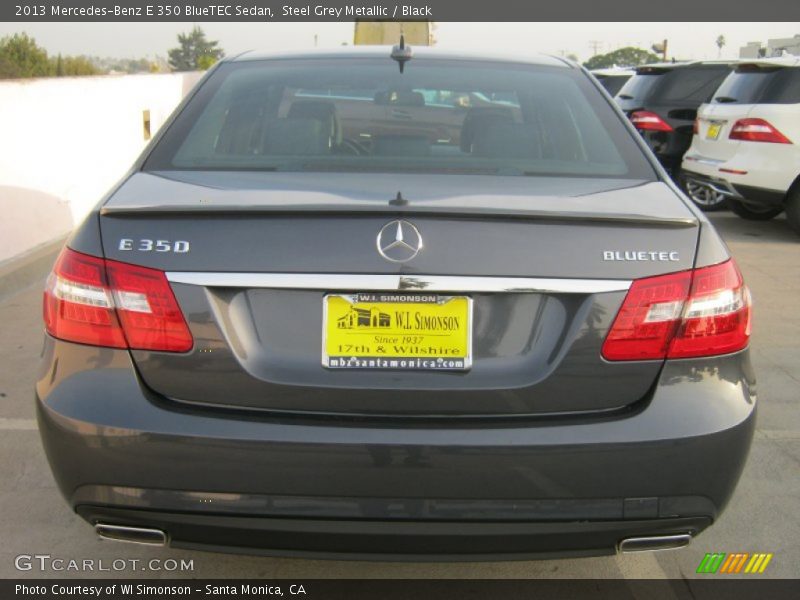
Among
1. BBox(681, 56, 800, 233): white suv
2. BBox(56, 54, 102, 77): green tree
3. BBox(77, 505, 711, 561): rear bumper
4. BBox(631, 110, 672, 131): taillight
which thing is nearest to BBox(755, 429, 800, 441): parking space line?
BBox(77, 505, 711, 561): rear bumper

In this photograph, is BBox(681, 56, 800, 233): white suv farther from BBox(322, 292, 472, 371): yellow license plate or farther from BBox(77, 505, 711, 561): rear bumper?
BBox(322, 292, 472, 371): yellow license plate

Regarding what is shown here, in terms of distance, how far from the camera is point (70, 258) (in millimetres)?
2607

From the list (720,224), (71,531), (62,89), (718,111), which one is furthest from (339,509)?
(720,224)

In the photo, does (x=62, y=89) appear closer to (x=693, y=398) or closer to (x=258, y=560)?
(x=258, y=560)

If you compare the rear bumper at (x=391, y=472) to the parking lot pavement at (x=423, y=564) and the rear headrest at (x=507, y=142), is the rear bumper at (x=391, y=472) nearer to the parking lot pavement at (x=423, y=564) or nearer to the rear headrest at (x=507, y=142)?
the parking lot pavement at (x=423, y=564)

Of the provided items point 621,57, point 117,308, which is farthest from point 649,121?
point 621,57

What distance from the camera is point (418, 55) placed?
3.79m

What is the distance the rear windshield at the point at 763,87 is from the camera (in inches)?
377

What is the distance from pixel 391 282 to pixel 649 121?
1077cm

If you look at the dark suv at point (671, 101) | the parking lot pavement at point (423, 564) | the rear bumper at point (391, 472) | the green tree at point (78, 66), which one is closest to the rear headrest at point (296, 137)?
the rear bumper at point (391, 472)

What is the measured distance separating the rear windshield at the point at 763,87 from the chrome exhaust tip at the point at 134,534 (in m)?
8.51

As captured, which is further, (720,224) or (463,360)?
(720,224)

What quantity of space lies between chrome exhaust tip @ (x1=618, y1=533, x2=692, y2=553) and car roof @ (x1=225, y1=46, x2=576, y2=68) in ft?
6.25

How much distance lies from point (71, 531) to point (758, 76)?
333 inches
